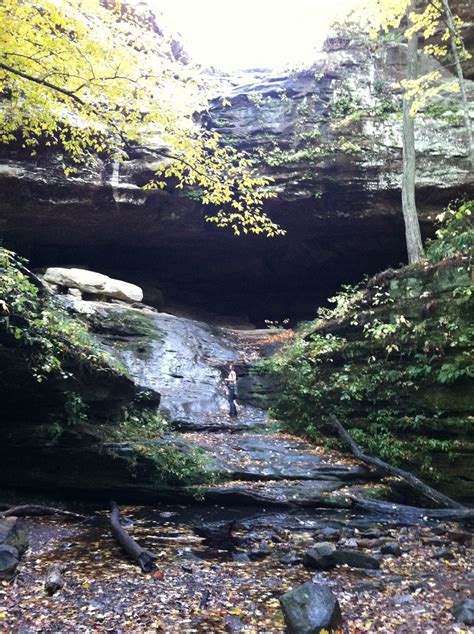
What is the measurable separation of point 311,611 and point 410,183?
12.9 m

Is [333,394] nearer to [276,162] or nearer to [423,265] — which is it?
[423,265]

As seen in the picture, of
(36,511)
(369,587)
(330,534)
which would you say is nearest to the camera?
(369,587)

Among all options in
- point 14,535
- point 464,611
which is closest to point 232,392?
point 14,535

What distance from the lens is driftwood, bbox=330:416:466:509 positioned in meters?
7.00

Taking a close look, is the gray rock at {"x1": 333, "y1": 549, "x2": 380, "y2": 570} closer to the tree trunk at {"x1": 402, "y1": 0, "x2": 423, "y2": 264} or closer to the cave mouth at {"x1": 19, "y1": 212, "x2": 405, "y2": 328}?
the tree trunk at {"x1": 402, "y1": 0, "x2": 423, "y2": 264}

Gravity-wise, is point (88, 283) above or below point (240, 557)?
above

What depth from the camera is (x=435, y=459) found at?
317 inches

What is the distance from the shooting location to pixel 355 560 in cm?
514

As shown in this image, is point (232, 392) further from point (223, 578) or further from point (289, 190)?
point (289, 190)

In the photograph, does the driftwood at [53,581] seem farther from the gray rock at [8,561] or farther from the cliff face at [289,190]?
the cliff face at [289,190]

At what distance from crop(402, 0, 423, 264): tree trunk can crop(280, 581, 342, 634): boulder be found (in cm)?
1101

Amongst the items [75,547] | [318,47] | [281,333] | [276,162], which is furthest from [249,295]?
[75,547]

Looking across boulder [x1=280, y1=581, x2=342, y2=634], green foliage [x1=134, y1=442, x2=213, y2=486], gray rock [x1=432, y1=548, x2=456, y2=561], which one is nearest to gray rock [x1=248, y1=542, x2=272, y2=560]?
boulder [x1=280, y1=581, x2=342, y2=634]

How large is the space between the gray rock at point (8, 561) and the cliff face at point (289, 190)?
14281mm
